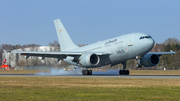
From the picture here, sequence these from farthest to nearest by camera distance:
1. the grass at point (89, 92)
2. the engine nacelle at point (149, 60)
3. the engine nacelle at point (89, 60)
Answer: the engine nacelle at point (149, 60), the engine nacelle at point (89, 60), the grass at point (89, 92)

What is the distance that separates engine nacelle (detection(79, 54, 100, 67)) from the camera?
126 ft

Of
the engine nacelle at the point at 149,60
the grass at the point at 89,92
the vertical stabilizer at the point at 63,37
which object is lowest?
the grass at the point at 89,92

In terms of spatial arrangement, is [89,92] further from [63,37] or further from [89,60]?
[63,37]

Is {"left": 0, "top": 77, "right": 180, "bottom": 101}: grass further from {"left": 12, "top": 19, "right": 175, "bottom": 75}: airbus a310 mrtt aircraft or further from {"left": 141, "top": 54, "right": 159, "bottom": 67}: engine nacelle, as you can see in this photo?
{"left": 141, "top": 54, "right": 159, "bottom": 67}: engine nacelle

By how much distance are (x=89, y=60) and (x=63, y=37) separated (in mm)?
14517

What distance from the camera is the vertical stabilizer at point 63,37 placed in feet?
166

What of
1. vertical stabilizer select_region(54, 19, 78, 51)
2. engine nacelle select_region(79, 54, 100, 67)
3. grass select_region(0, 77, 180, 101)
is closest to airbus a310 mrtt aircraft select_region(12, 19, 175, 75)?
engine nacelle select_region(79, 54, 100, 67)

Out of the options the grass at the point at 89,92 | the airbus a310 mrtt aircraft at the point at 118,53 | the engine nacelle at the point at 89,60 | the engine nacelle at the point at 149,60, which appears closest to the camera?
the grass at the point at 89,92

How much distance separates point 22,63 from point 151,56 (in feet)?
223

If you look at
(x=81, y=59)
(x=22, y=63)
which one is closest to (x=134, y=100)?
(x=81, y=59)

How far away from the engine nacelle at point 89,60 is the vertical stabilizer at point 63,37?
10294 mm

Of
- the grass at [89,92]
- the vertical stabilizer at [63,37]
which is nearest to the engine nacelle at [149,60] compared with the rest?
the vertical stabilizer at [63,37]

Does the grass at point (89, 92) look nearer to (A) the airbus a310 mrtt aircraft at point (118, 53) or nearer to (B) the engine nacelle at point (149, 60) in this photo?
(A) the airbus a310 mrtt aircraft at point (118, 53)

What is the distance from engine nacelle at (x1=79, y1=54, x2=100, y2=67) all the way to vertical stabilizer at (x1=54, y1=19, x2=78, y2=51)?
10.3 m
